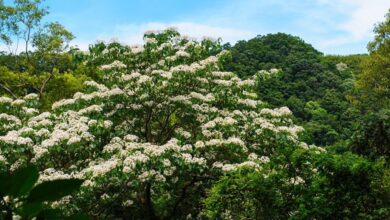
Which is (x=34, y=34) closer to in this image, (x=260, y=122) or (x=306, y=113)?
(x=260, y=122)

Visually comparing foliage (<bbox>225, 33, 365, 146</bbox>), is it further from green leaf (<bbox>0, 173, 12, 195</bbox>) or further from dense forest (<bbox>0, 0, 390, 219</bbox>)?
green leaf (<bbox>0, 173, 12, 195</bbox>)

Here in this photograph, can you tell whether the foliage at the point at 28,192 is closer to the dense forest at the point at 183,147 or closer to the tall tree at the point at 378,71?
the dense forest at the point at 183,147

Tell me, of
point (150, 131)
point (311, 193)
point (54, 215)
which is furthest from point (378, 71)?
point (54, 215)

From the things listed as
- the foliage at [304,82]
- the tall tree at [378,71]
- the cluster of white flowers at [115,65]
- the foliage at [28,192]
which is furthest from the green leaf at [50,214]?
the foliage at [304,82]

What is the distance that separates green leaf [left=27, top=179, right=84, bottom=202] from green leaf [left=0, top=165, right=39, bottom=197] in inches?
0.6

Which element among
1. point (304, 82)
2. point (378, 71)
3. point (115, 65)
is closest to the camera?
point (115, 65)

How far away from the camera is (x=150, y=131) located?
1392cm

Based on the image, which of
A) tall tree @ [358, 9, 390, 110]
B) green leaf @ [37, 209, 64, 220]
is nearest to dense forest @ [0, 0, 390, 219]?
green leaf @ [37, 209, 64, 220]

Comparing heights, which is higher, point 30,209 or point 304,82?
point 304,82

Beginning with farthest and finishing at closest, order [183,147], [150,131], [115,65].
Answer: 1. [150,131]
2. [115,65]
3. [183,147]

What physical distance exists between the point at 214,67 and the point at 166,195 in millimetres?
3803

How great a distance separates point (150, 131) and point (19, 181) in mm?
13059

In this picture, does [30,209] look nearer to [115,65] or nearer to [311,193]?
[311,193]

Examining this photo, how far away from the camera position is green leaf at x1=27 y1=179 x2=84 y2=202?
3.02 ft
